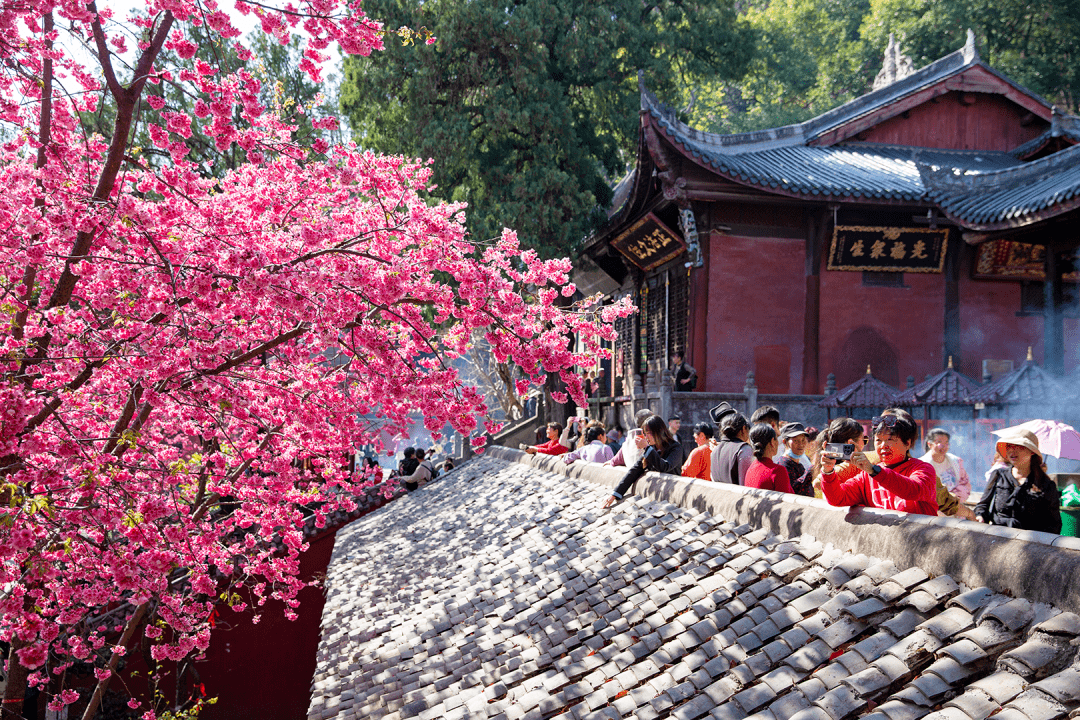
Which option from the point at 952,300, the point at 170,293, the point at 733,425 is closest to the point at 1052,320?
the point at 952,300

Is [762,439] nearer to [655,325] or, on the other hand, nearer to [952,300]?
[952,300]

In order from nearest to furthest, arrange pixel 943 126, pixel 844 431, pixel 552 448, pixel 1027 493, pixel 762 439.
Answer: pixel 1027 493 → pixel 844 431 → pixel 762 439 → pixel 552 448 → pixel 943 126

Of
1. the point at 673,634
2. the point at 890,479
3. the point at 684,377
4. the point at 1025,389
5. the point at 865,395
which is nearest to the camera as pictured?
the point at 890,479

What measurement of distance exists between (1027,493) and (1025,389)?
722cm

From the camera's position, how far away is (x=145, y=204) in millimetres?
4457

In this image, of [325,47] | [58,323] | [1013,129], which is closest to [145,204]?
[58,323]

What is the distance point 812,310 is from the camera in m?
15.0

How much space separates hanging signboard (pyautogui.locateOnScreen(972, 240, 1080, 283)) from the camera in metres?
14.8

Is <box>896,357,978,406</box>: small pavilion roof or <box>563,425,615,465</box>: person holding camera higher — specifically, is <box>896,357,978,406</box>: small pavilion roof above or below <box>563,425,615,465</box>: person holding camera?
above

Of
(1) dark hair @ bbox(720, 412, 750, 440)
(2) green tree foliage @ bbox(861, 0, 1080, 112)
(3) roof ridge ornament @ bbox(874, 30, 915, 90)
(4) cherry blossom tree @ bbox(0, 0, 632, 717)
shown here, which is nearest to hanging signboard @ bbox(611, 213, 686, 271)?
(3) roof ridge ornament @ bbox(874, 30, 915, 90)

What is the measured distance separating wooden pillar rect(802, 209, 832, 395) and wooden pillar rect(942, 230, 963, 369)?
2.44m

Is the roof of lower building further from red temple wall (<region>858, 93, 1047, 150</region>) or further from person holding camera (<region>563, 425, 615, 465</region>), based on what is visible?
person holding camera (<region>563, 425, 615, 465</region>)

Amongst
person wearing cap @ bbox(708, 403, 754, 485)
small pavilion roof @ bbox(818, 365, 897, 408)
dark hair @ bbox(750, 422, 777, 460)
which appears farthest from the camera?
small pavilion roof @ bbox(818, 365, 897, 408)

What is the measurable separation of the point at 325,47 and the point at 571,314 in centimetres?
238
